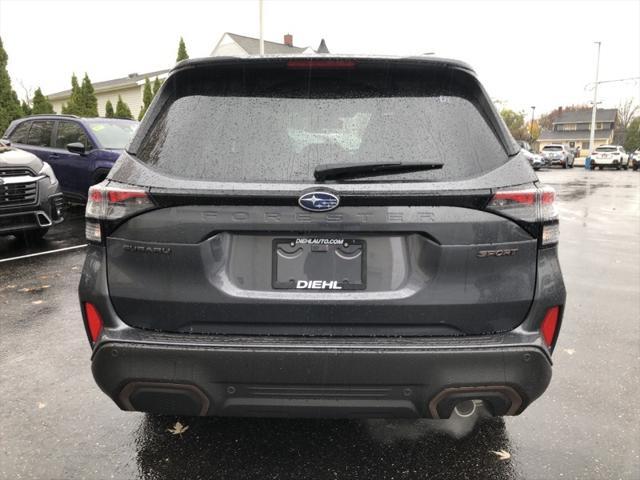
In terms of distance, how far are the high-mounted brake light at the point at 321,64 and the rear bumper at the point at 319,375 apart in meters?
1.13

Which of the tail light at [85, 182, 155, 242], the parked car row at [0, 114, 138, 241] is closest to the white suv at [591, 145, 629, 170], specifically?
the parked car row at [0, 114, 138, 241]

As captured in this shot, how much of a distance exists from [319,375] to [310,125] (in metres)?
1.00

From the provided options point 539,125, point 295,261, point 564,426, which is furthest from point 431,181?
point 539,125

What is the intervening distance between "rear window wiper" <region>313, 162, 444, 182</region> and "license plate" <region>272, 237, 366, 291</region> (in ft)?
0.81

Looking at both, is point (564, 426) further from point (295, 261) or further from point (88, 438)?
point (88, 438)

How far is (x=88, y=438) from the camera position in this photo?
2.83 metres

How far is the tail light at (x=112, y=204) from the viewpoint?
211cm

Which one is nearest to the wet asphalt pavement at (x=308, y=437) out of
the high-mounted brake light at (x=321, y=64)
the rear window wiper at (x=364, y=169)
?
the rear window wiper at (x=364, y=169)

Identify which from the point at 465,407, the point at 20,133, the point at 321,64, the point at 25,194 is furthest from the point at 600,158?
the point at 321,64

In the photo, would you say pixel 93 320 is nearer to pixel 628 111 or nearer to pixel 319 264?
pixel 319 264

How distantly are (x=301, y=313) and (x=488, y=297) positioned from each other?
73cm

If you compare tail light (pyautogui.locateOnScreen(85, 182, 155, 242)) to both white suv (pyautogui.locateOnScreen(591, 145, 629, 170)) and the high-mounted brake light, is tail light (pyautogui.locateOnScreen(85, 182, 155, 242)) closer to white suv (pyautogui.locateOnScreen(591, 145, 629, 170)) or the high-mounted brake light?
the high-mounted brake light

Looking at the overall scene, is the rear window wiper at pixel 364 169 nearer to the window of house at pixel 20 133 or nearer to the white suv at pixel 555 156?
the window of house at pixel 20 133

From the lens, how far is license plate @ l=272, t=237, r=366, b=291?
81.5 inches
